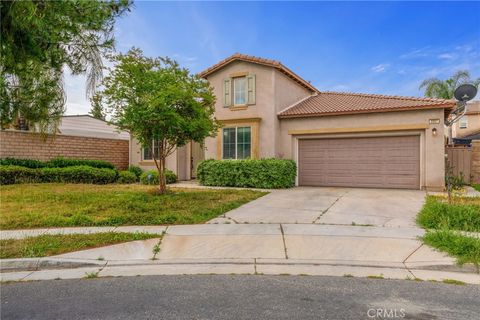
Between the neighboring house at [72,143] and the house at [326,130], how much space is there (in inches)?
159

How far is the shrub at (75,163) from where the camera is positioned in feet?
49.5

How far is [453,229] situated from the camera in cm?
646

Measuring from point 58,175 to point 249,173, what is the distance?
29.4ft

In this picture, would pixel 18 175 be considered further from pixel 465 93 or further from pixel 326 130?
pixel 465 93

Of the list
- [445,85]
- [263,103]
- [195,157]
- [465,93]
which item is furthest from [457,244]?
[445,85]

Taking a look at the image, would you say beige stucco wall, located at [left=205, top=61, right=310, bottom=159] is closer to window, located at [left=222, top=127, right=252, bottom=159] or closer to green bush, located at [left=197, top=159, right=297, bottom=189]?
window, located at [left=222, top=127, right=252, bottom=159]

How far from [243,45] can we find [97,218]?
13.8 m

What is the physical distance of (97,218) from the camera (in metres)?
7.68

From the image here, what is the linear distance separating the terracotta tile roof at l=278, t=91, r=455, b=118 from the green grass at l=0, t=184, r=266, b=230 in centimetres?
537

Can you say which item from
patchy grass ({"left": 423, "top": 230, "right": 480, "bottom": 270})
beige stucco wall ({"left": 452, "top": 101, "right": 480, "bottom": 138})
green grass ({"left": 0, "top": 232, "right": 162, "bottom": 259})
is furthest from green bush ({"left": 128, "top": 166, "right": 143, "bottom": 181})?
beige stucco wall ({"left": 452, "top": 101, "right": 480, "bottom": 138})

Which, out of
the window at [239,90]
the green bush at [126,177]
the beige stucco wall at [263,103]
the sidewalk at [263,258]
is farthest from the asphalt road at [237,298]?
the green bush at [126,177]

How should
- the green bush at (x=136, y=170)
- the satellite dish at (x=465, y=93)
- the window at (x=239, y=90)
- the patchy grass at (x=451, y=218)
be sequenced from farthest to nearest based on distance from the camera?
the green bush at (x=136, y=170)
the window at (x=239, y=90)
the satellite dish at (x=465, y=93)
the patchy grass at (x=451, y=218)

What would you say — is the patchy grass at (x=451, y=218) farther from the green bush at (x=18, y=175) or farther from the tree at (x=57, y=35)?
the green bush at (x=18, y=175)

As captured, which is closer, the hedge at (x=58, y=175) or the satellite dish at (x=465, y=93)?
the satellite dish at (x=465, y=93)
